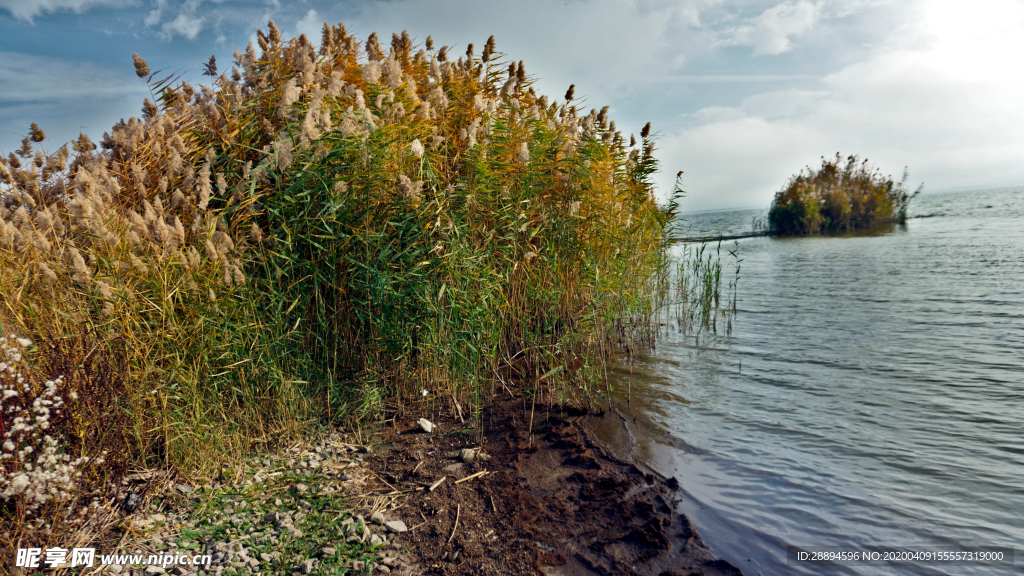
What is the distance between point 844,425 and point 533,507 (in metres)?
4.07

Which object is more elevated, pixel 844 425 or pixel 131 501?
pixel 131 501

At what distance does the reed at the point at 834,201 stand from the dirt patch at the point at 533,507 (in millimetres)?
27484

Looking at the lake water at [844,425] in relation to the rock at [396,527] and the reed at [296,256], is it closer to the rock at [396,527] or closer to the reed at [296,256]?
the reed at [296,256]

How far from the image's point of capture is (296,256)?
420cm

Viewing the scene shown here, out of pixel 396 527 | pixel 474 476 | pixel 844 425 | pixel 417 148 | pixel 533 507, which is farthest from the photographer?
pixel 844 425

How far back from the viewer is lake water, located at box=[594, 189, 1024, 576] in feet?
12.5

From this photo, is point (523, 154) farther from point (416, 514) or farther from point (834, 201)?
point (834, 201)

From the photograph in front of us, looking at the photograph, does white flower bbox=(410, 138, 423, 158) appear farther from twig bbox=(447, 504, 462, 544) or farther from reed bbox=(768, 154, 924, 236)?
reed bbox=(768, 154, 924, 236)

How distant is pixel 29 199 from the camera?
4168mm

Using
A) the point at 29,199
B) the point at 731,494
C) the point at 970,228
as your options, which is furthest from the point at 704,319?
the point at 970,228

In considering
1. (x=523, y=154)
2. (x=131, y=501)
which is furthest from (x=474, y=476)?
(x=523, y=154)

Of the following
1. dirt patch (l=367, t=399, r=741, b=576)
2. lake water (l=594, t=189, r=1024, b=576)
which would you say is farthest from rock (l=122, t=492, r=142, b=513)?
lake water (l=594, t=189, r=1024, b=576)

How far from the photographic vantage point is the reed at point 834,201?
2675 cm

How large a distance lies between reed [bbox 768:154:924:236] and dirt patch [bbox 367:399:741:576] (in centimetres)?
2748
